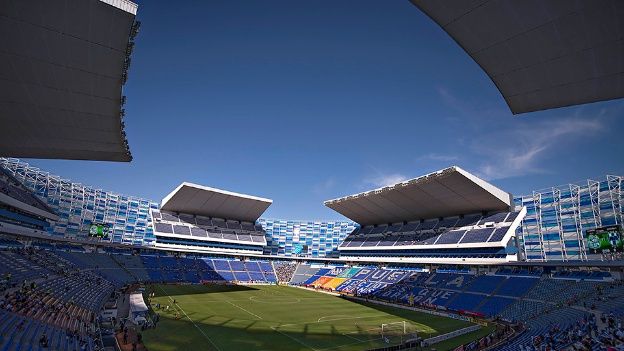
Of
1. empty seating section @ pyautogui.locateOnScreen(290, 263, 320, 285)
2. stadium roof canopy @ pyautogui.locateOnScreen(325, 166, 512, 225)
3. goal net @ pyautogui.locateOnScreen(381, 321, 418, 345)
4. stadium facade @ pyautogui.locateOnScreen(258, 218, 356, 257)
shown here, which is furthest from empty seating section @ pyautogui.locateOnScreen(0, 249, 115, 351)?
stadium facade @ pyautogui.locateOnScreen(258, 218, 356, 257)

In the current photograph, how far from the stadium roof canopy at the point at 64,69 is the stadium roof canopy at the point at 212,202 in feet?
157

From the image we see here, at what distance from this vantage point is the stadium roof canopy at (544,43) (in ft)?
26.8

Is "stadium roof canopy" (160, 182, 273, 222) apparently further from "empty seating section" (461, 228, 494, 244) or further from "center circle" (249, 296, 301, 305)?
"empty seating section" (461, 228, 494, 244)

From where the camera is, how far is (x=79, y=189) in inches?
3782

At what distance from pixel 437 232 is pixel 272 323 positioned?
117ft

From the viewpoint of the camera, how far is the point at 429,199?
5484 centimetres

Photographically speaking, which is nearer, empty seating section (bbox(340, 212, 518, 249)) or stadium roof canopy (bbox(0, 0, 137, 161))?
stadium roof canopy (bbox(0, 0, 137, 161))

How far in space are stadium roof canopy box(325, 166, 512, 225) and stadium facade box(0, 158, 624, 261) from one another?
6.15m

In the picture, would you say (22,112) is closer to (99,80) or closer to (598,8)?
(99,80)

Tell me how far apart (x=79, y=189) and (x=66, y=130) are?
9608 cm

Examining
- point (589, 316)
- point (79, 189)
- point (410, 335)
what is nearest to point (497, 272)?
point (589, 316)

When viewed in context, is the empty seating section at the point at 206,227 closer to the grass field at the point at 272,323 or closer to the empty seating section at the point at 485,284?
the grass field at the point at 272,323

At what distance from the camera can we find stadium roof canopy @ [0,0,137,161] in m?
9.57

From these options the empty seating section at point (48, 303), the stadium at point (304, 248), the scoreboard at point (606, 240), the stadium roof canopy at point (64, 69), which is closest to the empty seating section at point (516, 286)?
the stadium at point (304, 248)
